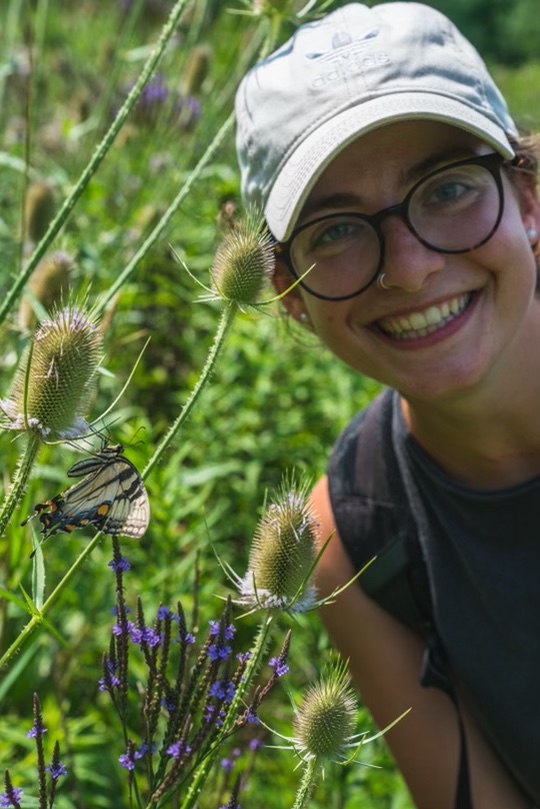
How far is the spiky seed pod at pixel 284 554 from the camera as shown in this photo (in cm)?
110

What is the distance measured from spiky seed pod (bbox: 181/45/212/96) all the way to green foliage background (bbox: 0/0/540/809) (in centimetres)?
4

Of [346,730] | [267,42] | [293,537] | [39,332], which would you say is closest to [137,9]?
[267,42]

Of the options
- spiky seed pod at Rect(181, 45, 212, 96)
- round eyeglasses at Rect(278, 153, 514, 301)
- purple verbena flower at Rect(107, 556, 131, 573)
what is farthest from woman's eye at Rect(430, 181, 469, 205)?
spiky seed pod at Rect(181, 45, 212, 96)

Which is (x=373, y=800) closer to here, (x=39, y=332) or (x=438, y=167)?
→ (x=438, y=167)

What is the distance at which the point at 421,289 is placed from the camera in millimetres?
1684

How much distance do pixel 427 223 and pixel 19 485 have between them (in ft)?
2.84

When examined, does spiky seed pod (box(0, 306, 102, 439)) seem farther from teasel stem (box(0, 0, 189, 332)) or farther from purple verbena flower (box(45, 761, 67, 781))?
purple verbena flower (box(45, 761, 67, 781))

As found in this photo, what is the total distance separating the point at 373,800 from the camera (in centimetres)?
237

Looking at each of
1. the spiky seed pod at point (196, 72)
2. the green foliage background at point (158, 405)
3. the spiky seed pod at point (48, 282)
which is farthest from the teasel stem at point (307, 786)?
the spiky seed pod at point (196, 72)

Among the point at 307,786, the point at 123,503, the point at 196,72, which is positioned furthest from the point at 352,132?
the point at 196,72

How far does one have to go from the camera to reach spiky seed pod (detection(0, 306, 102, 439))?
1.09 metres

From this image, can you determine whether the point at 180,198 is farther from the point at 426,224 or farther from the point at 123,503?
the point at 123,503

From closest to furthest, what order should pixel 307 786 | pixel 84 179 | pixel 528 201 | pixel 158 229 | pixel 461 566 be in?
pixel 307 786 → pixel 84 179 → pixel 158 229 → pixel 528 201 → pixel 461 566

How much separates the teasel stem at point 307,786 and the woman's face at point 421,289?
803 millimetres
